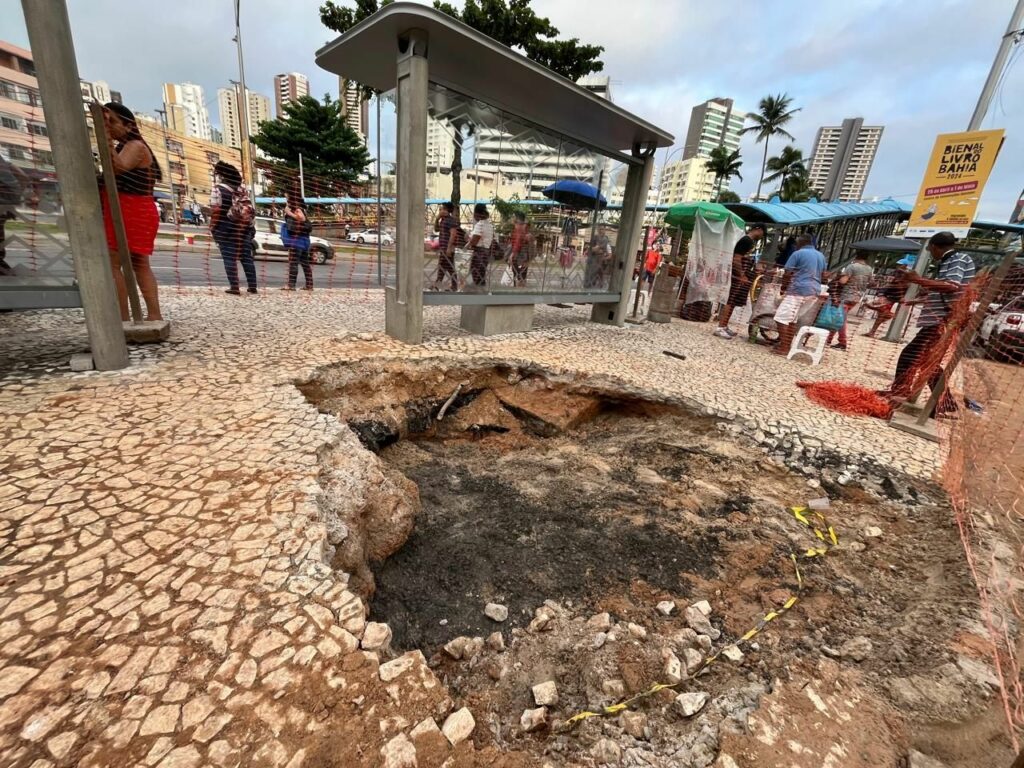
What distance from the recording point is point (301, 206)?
23.9ft

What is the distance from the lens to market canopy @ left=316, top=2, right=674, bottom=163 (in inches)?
159

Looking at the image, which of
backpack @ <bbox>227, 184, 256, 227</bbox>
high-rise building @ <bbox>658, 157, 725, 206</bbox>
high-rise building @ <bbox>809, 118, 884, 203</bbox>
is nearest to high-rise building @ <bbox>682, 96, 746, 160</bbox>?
high-rise building @ <bbox>658, 157, 725, 206</bbox>

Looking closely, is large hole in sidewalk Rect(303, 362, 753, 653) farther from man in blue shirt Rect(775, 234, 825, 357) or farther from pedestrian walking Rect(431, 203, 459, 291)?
man in blue shirt Rect(775, 234, 825, 357)

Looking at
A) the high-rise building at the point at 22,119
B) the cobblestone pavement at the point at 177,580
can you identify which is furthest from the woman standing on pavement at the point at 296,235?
the cobblestone pavement at the point at 177,580

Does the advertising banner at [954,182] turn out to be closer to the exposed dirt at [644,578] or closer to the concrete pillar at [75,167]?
the exposed dirt at [644,578]

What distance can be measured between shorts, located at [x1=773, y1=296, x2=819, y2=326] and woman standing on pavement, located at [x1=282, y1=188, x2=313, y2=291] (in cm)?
826

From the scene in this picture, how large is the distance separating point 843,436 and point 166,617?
519cm

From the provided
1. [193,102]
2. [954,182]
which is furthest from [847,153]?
[193,102]

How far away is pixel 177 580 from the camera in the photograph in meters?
1.70

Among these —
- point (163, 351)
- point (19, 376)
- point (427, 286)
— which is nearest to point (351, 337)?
point (427, 286)

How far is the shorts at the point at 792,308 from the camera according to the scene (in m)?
6.99

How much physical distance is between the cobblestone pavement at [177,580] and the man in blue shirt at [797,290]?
3.70 meters

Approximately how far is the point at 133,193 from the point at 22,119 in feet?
2.91

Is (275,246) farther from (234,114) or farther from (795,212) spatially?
(234,114)
